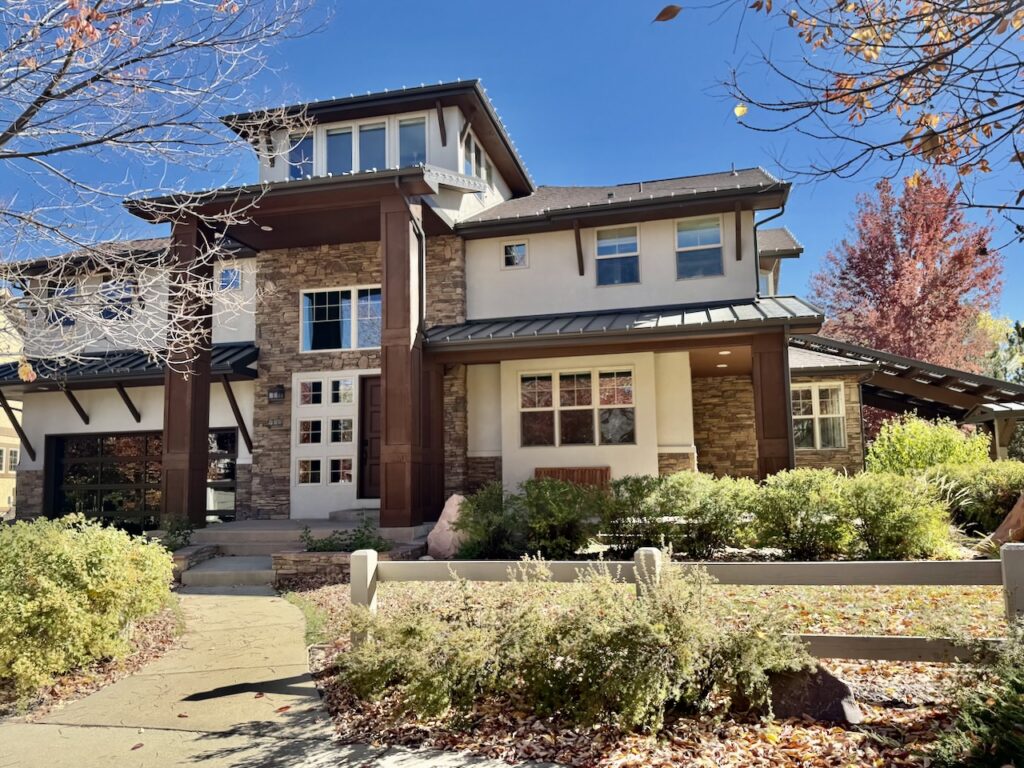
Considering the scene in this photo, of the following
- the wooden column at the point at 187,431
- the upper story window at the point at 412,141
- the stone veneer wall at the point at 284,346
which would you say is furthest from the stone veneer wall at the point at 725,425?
the wooden column at the point at 187,431

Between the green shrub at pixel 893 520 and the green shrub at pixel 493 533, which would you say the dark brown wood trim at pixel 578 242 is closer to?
the green shrub at pixel 493 533

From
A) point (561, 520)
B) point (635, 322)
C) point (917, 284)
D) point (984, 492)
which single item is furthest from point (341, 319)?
point (917, 284)

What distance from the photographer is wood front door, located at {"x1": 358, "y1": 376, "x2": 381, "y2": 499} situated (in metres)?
13.4

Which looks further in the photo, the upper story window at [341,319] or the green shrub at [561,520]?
the upper story window at [341,319]

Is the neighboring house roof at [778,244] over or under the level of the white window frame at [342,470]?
over

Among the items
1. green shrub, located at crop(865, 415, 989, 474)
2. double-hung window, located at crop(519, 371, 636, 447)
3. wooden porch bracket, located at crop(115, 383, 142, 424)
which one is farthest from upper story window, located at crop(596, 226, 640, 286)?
wooden porch bracket, located at crop(115, 383, 142, 424)

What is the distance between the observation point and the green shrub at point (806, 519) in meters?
7.68

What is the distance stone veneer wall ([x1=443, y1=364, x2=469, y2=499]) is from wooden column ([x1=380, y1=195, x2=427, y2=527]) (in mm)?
1579

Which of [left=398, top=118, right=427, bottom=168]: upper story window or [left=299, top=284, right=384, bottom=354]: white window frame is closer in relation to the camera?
[left=299, top=284, right=384, bottom=354]: white window frame

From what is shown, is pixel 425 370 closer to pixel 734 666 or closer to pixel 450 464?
pixel 450 464

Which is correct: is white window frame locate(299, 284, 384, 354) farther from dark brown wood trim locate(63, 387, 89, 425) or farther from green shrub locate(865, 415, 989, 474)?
green shrub locate(865, 415, 989, 474)

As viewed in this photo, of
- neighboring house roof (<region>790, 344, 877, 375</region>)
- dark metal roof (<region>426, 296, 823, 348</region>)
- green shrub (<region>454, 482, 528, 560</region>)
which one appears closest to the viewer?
green shrub (<region>454, 482, 528, 560</region>)

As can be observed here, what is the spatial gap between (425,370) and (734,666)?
8.78 meters

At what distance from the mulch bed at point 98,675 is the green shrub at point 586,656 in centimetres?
224
